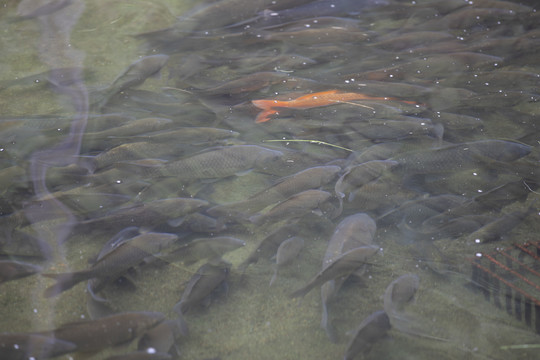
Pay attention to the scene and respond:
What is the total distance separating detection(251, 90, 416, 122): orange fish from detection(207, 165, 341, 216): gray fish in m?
0.89

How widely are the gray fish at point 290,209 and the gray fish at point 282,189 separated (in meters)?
0.09

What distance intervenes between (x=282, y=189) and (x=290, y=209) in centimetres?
18

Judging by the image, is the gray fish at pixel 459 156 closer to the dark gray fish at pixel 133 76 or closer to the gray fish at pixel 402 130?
the gray fish at pixel 402 130

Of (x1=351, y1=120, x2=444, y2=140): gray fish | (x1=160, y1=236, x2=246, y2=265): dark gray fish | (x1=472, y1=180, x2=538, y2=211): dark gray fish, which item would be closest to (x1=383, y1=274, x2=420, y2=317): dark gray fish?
(x1=472, y1=180, x2=538, y2=211): dark gray fish

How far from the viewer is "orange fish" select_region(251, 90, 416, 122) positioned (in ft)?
11.4

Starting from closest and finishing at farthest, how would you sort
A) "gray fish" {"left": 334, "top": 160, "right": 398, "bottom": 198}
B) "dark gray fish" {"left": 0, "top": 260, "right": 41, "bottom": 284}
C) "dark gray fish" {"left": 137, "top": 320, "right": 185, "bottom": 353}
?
"dark gray fish" {"left": 137, "top": 320, "right": 185, "bottom": 353}, "dark gray fish" {"left": 0, "top": 260, "right": 41, "bottom": 284}, "gray fish" {"left": 334, "top": 160, "right": 398, "bottom": 198}

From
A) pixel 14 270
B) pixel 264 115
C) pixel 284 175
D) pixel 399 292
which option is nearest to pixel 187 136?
pixel 264 115

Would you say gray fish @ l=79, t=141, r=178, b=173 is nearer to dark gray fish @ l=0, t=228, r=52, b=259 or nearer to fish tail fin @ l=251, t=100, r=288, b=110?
dark gray fish @ l=0, t=228, r=52, b=259

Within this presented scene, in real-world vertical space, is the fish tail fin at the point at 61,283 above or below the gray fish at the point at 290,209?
below

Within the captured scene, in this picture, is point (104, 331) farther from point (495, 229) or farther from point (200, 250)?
point (495, 229)

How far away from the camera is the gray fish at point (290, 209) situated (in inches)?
98.7

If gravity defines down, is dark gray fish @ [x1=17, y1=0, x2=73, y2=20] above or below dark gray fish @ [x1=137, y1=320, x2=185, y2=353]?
above

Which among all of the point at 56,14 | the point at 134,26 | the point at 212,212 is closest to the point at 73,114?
the point at 212,212

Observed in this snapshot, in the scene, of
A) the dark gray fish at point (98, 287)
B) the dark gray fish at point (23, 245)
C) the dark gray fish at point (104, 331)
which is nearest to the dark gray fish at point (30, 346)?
the dark gray fish at point (104, 331)
